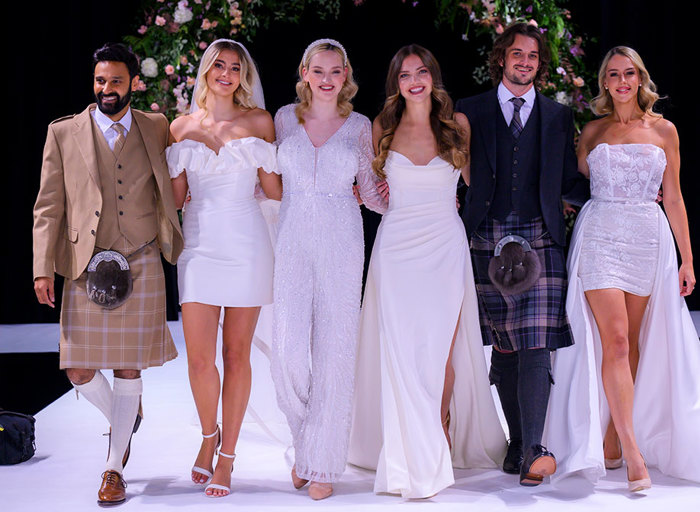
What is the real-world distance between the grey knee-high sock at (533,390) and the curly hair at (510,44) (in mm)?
1260

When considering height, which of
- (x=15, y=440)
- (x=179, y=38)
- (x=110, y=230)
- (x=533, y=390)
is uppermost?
(x=179, y=38)

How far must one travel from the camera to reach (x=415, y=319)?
3732mm

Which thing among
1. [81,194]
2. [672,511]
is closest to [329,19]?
[81,194]

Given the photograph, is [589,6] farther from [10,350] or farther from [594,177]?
[10,350]

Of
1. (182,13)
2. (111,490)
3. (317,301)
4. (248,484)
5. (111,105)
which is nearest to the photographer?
(111,490)

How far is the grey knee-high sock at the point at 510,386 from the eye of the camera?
4.04m

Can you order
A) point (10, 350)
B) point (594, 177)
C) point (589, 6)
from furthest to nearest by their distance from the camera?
point (589, 6)
point (10, 350)
point (594, 177)

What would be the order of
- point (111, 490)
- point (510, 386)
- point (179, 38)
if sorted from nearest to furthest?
point (111, 490), point (510, 386), point (179, 38)

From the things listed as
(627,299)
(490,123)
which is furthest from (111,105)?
(627,299)

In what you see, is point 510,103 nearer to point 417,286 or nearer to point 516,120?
point 516,120

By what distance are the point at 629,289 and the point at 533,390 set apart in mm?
622

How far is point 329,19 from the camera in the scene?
734cm

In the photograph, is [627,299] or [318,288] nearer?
[318,288]

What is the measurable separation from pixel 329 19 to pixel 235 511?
16.3 ft
